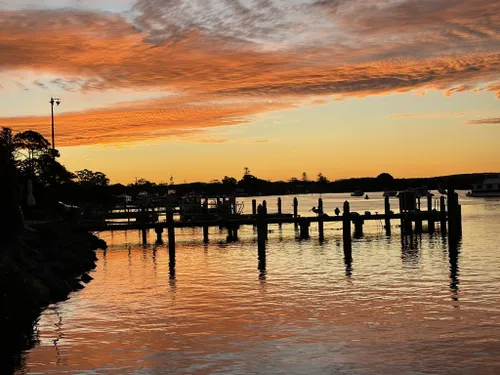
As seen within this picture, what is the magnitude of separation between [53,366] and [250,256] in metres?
28.5

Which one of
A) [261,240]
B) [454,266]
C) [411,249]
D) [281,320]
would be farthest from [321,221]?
[281,320]

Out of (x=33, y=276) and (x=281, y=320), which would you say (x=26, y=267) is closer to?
(x=33, y=276)

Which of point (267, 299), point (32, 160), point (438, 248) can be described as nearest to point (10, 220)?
point (267, 299)

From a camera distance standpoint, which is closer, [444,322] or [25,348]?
[25,348]

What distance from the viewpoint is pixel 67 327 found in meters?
24.0

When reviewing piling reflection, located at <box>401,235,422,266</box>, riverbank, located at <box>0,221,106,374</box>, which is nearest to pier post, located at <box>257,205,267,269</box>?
piling reflection, located at <box>401,235,422,266</box>

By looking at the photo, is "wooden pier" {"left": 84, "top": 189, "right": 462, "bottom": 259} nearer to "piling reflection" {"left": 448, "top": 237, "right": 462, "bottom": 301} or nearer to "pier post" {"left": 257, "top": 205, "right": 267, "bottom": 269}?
"pier post" {"left": 257, "top": 205, "right": 267, "bottom": 269}

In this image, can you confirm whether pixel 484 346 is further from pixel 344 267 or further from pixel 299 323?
pixel 344 267

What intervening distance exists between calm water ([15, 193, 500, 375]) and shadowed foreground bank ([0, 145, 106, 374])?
0.78m

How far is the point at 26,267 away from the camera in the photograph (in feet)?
100

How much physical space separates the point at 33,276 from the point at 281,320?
448 inches

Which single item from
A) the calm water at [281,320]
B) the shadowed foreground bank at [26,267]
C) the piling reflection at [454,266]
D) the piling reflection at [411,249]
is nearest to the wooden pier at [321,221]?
the piling reflection at [454,266]

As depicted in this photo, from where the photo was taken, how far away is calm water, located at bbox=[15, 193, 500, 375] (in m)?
19.0

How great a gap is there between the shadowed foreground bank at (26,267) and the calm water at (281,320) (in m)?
0.78
